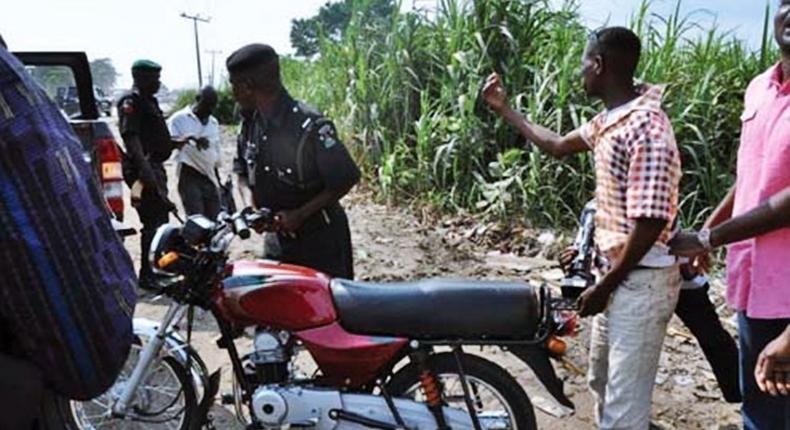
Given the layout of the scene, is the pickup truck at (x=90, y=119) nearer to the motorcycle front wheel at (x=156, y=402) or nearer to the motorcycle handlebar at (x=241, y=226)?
the motorcycle front wheel at (x=156, y=402)

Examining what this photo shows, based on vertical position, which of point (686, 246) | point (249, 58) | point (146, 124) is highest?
point (249, 58)

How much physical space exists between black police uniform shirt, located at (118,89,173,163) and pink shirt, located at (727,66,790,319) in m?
3.88

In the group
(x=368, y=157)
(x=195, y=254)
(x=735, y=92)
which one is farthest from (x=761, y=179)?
(x=368, y=157)

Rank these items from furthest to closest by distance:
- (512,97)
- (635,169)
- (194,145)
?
(512,97) < (194,145) < (635,169)

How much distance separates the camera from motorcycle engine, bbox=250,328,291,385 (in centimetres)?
262

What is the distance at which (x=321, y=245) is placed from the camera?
10.3 feet

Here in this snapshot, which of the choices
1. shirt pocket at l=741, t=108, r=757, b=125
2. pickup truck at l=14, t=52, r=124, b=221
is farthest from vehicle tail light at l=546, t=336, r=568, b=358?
pickup truck at l=14, t=52, r=124, b=221

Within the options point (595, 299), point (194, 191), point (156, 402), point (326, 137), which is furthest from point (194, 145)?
point (595, 299)

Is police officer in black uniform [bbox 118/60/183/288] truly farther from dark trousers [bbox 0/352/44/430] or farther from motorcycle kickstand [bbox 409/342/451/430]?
dark trousers [bbox 0/352/44/430]

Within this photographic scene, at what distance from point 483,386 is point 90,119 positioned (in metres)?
2.82

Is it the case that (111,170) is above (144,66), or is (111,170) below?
below

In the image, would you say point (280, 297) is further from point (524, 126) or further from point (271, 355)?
point (524, 126)

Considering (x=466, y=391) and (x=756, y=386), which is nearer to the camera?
(x=756, y=386)

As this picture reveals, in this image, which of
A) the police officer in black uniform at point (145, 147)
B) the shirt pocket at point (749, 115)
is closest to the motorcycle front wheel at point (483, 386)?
the shirt pocket at point (749, 115)
